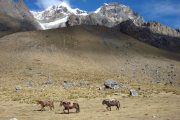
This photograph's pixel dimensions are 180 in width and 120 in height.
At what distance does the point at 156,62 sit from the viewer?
10812cm

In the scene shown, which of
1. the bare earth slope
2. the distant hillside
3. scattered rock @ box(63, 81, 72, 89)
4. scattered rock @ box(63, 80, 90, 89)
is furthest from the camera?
the distant hillside

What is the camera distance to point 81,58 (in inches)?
4038

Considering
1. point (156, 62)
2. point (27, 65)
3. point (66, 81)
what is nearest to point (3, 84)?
point (66, 81)

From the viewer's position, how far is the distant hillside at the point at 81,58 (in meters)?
87.3

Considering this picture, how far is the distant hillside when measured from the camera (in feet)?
286

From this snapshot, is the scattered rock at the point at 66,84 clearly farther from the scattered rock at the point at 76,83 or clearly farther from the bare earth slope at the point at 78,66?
the bare earth slope at the point at 78,66

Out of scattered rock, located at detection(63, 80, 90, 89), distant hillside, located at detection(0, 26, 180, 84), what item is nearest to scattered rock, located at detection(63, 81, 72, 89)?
scattered rock, located at detection(63, 80, 90, 89)

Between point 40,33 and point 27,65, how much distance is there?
3060 centimetres

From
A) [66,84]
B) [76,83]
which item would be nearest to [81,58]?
[76,83]

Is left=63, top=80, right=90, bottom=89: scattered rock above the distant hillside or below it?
below

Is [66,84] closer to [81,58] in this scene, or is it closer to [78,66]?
[78,66]

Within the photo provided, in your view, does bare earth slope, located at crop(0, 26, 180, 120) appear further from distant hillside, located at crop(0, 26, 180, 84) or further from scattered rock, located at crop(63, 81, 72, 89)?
scattered rock, located at crop(63, 81, 72, 89)

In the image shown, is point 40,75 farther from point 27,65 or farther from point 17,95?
point 17,95

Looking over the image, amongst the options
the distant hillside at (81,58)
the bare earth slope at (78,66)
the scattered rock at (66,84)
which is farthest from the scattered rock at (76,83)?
the distant hillside at (81,58)
